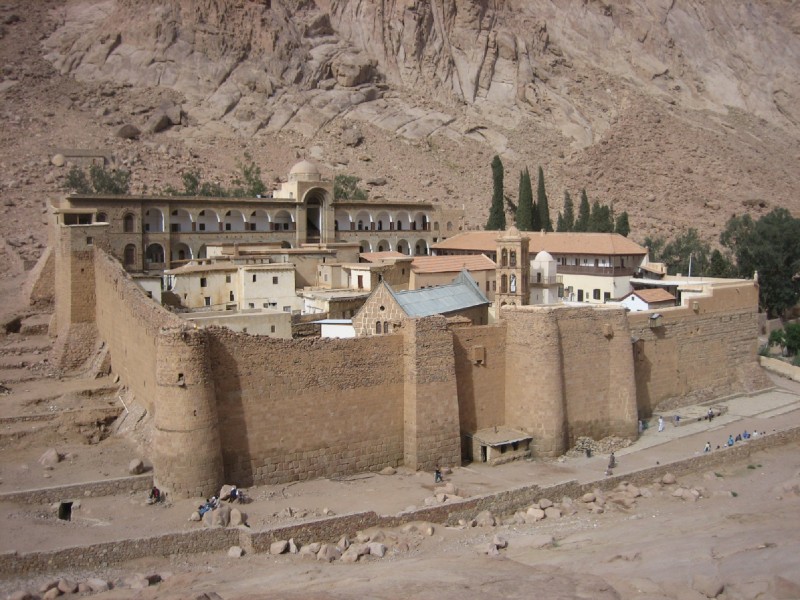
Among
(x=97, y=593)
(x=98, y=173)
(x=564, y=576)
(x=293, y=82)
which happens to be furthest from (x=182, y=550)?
(x=293, y=82)

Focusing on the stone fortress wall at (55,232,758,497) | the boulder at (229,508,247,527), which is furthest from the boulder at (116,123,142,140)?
the boulder at (229,508,247,527)

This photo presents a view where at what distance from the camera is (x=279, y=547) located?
16172mm

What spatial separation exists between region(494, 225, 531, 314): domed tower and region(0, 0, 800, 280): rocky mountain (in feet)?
88.9

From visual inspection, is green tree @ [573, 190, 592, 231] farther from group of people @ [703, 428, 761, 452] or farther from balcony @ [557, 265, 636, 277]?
group of people @ [703, 428, 761, 452]

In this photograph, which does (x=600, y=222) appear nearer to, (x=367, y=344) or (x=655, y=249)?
(x=655, y=249)

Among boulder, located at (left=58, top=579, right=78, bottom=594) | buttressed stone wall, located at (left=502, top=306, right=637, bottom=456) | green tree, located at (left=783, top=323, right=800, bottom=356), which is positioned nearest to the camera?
boulder, located at (left=58, top=579, right=78, bottom=594)

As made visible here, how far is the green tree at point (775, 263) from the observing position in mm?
40000

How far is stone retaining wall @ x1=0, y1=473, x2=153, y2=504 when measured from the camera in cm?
1744

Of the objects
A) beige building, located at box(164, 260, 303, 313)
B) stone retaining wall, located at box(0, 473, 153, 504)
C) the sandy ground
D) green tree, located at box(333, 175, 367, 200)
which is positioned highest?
green tree, located at box(333, 175, 367, 200)

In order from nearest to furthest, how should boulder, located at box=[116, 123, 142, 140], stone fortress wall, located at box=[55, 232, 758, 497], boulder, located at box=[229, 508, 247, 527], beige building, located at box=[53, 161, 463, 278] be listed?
1. boulder, located at box=[229, 508, 247, 527]
2. stone fortress wall, located at box=[55, 232, 758, 497]
3. beige building, located at box=[53, 161, 463, 278]
4. boulder, located at box=[116, 123, 142, 140]

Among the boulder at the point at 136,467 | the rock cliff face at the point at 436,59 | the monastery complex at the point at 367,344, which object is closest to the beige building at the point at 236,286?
the monastery complex at the point at 367,344

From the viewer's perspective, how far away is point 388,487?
768 inches

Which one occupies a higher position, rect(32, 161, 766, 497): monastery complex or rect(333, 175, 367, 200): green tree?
rect(333, 175, 367, 200): green tree

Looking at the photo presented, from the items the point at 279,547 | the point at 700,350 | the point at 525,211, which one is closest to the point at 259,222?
the point at 525,211
